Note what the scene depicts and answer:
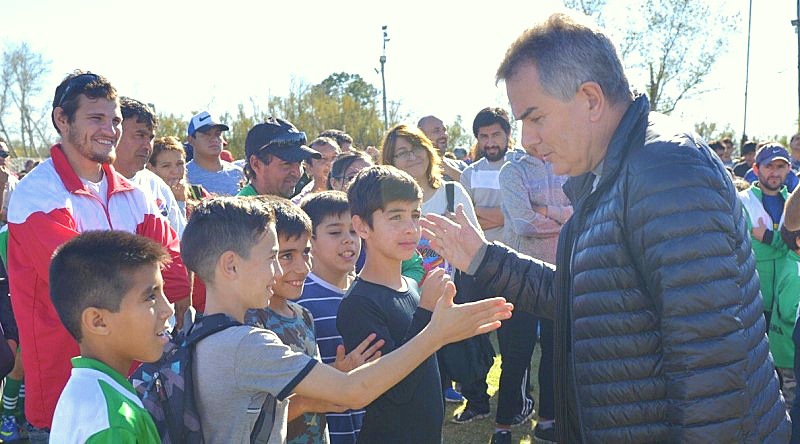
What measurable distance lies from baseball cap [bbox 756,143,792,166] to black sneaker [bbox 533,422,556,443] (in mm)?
3882

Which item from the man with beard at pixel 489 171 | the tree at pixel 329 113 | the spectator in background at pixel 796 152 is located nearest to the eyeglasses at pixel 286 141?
the man with beard at pixel 489 171

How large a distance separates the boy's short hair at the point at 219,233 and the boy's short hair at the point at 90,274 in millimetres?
200

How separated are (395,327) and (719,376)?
1437 millimetres

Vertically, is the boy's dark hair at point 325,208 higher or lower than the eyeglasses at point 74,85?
lower

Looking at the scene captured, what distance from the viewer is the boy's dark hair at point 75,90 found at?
3.24 meters

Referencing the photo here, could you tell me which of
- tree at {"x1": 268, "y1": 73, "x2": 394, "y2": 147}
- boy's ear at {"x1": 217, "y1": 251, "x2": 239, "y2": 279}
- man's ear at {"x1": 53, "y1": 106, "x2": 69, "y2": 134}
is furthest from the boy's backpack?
tree at {"x1": 268, "y1": 73, "x2": 394, "y2": 147}

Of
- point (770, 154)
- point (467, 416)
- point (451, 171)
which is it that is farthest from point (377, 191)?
point (770, 154)

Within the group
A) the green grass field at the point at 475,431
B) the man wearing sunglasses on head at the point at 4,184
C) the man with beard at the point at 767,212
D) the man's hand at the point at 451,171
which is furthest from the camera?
the man's hand at the point at 451,171

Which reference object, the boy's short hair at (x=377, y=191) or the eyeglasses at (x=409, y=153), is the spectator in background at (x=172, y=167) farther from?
the boy's short hair at (x=377, y=191)

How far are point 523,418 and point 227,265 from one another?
3711 mm

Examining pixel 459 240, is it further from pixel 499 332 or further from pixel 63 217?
pixel 499 332

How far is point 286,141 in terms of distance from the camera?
461cm

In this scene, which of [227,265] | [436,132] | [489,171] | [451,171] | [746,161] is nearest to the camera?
[227,265]

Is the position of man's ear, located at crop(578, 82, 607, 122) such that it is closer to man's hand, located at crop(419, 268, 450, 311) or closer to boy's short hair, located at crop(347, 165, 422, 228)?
man's hand, located at crop(419, 268, 450, 311)
